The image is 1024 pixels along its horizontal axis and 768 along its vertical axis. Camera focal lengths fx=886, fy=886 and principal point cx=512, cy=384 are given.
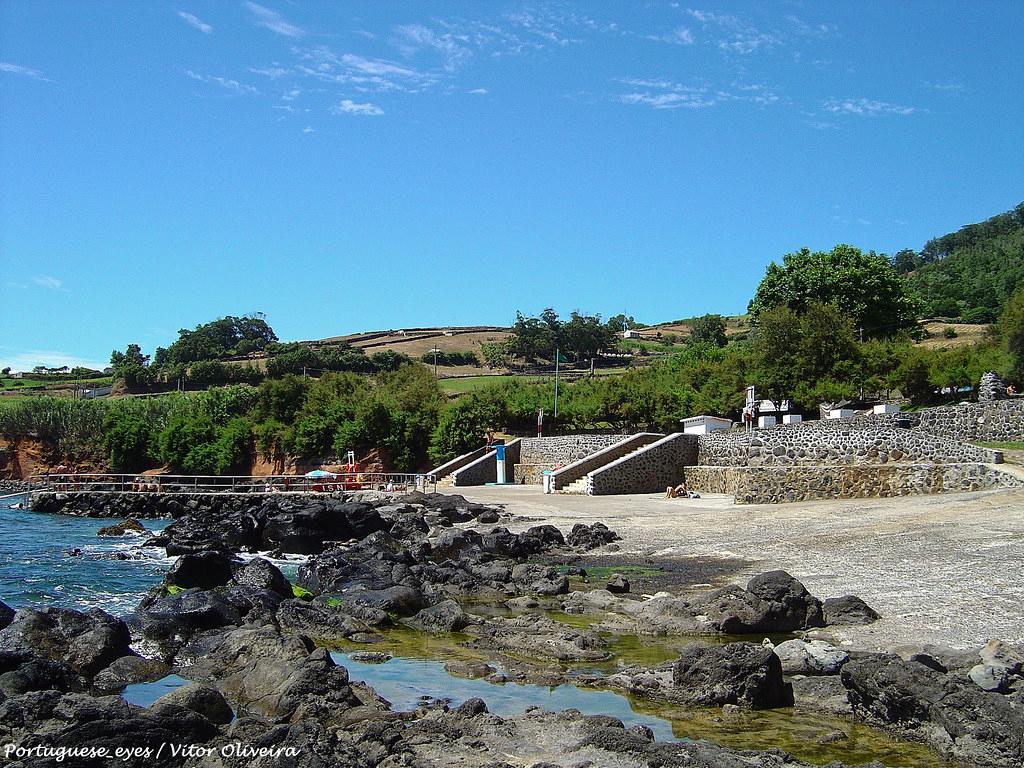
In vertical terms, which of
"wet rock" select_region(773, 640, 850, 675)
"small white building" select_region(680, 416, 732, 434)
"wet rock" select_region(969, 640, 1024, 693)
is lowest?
"wet rock" select_region(773, 640, 850, 675)

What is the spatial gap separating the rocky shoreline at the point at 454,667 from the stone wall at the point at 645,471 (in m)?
17.8

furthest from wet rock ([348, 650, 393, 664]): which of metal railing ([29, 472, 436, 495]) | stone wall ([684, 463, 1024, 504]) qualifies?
metal railing ([29, 472, 436, 495])

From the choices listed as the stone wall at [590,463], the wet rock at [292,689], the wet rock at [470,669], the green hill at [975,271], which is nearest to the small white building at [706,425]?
the stone wall at [590,463]

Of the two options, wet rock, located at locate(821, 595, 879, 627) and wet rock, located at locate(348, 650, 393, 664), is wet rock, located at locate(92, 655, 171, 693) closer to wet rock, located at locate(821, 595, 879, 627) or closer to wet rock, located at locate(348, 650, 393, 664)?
wet rock, located at locate(348, 650, 393, 664)

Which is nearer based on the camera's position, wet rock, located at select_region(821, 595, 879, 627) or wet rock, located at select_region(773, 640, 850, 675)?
wet rock, located at select_region(773, 640, 850, 675)

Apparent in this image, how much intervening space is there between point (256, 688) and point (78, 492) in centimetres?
4543

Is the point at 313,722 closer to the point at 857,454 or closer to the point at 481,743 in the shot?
the point at 481,743

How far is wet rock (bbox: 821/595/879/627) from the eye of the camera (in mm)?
12758

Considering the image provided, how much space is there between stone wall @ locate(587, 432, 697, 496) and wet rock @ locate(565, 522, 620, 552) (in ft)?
41.7

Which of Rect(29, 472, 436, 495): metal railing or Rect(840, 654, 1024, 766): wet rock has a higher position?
Rect(840, 654, 1024, 766): wet rock

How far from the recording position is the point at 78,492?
167 feet

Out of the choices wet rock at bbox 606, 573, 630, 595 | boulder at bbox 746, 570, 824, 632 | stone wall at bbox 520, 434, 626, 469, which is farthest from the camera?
stone wall at bbox 520, 434, 626, 469

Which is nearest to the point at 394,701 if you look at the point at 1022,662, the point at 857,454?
the point at 1022,662

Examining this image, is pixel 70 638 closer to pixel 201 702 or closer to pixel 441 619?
pixel 201 702
